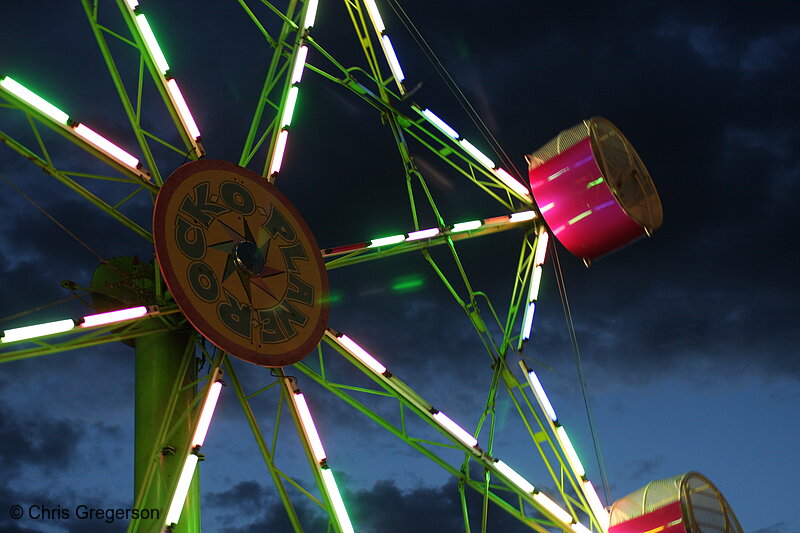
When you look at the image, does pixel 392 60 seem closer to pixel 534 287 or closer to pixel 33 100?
pixel 534 287

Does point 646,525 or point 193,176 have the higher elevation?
point 193,176

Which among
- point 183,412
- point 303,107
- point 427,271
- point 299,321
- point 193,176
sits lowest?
point 183,412

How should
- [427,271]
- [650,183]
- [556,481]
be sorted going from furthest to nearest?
[427,271] → [650,183] → [556,481]

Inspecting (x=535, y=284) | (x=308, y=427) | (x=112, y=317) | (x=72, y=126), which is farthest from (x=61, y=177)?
(x=535, y=284)

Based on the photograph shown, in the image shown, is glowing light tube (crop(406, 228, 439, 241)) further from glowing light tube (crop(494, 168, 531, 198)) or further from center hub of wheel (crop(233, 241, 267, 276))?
center hub of wheel (crop(233, 241, 267, 276))

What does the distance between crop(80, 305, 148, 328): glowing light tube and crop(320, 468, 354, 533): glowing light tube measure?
12.0 feet

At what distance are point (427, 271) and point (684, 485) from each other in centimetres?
1128

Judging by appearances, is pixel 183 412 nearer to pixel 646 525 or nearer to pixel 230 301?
pixel 230 301

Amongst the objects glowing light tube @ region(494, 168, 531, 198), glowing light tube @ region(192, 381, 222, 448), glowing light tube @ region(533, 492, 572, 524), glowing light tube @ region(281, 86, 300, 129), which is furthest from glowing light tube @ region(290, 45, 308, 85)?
Answer: glowing light tube @ region(533, 492, 572, 524)

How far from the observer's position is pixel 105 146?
14.4m

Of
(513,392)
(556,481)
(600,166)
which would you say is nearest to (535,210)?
(600,166)

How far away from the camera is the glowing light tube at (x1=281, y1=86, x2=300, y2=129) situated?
1683 centimetres

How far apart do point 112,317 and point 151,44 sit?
15.7ft

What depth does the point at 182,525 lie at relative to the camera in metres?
14.6
